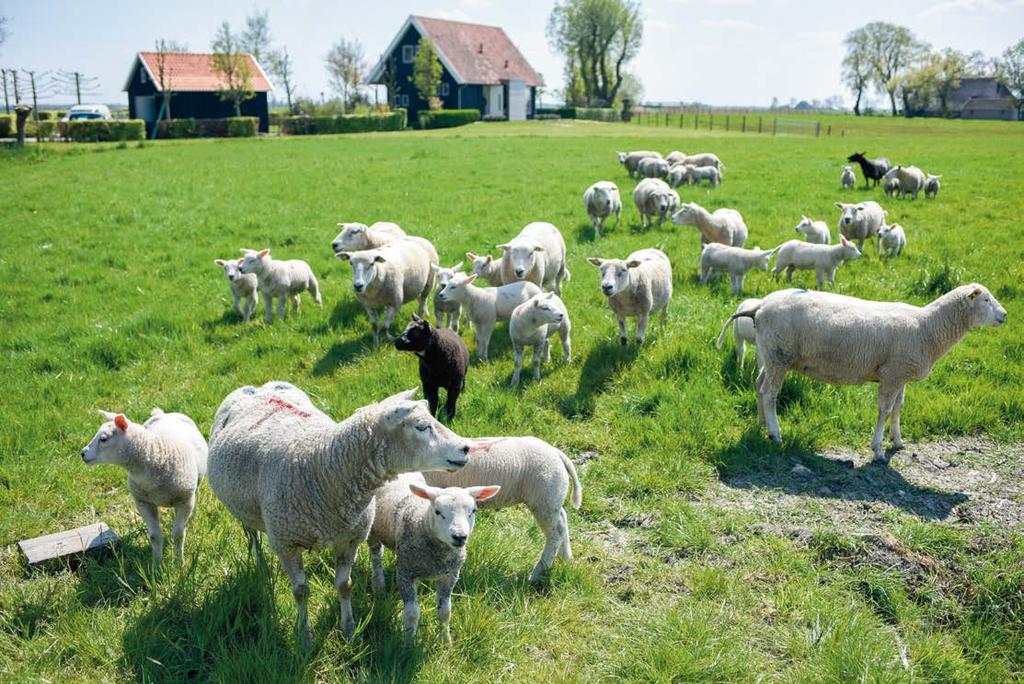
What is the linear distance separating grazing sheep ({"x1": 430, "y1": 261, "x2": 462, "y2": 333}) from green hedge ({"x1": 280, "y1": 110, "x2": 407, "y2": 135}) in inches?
1947

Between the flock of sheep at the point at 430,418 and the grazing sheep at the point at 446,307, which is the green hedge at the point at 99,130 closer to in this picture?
the flock of sheep at the point at 430,418

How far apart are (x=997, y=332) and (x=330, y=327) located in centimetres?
867

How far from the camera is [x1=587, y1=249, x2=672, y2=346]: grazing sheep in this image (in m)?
8.51

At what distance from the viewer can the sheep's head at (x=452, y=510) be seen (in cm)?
382

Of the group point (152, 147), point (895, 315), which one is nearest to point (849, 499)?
point (895, 315)

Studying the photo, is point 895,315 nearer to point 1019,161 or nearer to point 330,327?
point 330,327

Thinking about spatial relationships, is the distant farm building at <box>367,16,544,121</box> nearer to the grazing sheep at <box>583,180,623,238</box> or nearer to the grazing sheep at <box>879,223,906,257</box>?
the grazing sheep at <box>583,180,623,238</box>

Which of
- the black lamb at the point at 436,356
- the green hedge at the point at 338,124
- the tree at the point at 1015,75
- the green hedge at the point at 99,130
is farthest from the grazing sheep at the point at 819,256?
the tree at the point at 1015,75

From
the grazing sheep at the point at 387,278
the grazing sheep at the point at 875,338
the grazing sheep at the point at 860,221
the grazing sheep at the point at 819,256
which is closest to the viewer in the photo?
the grazing sheep at the point at 875,338

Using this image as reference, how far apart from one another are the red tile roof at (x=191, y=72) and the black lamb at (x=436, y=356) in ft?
213

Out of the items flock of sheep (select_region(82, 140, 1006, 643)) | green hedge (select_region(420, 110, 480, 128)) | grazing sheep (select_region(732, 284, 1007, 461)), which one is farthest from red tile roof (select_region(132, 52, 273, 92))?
grazing sheep (select_region(732, 284, 1007, 461))

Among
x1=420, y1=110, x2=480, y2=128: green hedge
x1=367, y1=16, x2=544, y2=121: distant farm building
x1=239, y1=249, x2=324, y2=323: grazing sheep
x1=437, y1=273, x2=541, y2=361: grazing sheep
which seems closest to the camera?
x1=437, y1=273, x2=541, y2=361: grazing sheep

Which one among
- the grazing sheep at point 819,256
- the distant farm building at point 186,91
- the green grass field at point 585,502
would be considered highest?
the distant farm building at point 186,91

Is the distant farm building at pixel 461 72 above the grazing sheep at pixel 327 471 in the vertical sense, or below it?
above
